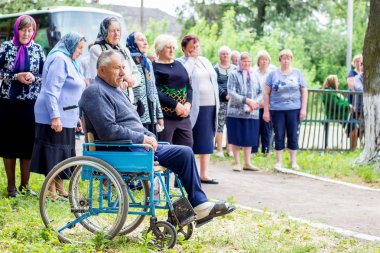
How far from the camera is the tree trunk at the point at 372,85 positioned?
1217cm

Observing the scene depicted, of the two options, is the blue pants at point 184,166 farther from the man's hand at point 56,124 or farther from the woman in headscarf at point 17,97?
the woman in headscarf at point 17,97

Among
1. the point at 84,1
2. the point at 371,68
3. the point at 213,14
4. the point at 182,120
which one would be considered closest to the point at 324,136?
the point at 371,68

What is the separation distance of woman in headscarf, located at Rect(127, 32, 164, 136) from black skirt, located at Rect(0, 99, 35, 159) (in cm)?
120

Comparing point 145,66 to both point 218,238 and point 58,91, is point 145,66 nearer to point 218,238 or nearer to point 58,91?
point 58,91

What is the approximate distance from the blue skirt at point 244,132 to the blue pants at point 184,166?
550 centimetres

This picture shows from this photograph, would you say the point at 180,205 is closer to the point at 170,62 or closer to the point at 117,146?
the point at 117,146

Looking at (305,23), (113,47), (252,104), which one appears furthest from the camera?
(305,23)

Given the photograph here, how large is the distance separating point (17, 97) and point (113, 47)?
3.93 feet

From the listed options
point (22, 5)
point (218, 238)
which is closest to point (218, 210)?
point (218, 238)

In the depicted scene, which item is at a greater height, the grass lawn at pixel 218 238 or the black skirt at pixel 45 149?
the black skirt at pixel 45 149

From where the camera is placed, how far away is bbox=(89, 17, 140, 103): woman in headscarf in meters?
8.79

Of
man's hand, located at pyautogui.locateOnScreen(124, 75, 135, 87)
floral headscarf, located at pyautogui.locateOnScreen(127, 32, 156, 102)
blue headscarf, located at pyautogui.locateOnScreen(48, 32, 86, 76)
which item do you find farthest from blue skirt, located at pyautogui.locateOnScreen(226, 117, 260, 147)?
blue headscarf, located at pyautogui.locateOnScreen(48, 32, 86, 76)

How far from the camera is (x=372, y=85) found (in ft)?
41.1

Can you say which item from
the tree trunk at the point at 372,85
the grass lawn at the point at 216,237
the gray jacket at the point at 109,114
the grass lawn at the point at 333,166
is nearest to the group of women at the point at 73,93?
the grass lawn at the point at 216,237
